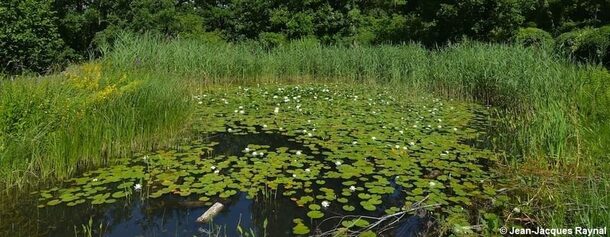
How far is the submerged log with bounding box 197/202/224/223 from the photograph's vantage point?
362 centimetres

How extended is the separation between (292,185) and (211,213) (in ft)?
2.93

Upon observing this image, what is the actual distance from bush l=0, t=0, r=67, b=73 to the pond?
15.5m

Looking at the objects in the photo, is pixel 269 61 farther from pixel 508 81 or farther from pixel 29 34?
pixel 29 34

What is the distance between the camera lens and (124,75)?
6.07 m

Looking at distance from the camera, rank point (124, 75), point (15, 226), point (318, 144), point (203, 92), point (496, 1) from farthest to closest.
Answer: point (496, 1), point (203, 92), point (124, 75), point (318, 144), point (15, 226)

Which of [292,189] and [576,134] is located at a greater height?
[576,134]

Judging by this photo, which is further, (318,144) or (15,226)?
(318,144)

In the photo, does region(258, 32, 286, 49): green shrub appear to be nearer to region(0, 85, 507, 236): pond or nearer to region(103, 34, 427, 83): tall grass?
region(103, 34, 427, 83): tall grass

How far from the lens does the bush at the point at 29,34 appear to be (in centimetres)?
1848

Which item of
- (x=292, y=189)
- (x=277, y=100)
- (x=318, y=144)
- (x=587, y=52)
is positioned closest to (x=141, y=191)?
(x=292, y=189)

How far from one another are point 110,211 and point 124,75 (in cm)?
271

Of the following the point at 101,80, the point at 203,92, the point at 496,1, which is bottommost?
the point at 203,92

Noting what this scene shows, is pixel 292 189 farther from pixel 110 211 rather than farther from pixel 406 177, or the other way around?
A: pixel 110 211

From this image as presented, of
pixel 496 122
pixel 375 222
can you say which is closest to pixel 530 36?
pixel 496 122
